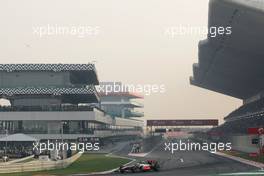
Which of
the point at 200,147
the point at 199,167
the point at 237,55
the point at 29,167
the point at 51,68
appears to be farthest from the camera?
the point at 51,68

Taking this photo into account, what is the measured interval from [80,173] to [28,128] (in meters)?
59.9

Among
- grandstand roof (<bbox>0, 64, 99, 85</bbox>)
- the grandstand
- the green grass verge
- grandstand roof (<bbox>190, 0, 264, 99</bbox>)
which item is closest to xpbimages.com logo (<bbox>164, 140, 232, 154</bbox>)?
the grandstand

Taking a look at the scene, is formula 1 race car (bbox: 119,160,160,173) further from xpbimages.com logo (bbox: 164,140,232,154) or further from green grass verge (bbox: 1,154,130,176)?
xpbimages.com logo (bbox: 164,140,232,154)

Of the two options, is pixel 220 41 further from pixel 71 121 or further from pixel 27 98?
pixel 27 98

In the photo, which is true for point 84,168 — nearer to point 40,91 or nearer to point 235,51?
point 235,51

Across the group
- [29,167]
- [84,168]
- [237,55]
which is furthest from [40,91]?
[29,167]

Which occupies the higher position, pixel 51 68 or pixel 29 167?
pixel 51 68

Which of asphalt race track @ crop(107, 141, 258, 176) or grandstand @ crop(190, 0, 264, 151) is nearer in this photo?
asphalt race track @ crop(107, 141, 258, 176)

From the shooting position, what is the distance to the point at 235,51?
283 ft

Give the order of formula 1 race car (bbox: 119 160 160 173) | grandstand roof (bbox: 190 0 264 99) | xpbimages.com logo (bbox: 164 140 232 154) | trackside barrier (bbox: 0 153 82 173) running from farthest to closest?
xpbimages.com logo (bbox: 164 140 232 154) < grandstand roof (bbox: 190 0 264 99) < formula 1 race car (bbox: 119 160 160 173) < trackside barrier (bbox: 0 153 82 173)

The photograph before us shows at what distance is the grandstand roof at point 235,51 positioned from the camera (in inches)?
2456

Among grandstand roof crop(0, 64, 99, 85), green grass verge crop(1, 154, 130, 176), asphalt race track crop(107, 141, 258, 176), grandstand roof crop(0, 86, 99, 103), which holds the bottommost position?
green grass verge crop(1, 154, 130, 176)

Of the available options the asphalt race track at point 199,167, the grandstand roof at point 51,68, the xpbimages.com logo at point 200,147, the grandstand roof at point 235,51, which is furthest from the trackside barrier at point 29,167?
the grandstand roof at point 51,68

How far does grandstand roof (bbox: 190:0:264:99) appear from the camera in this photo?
62.4 meters
